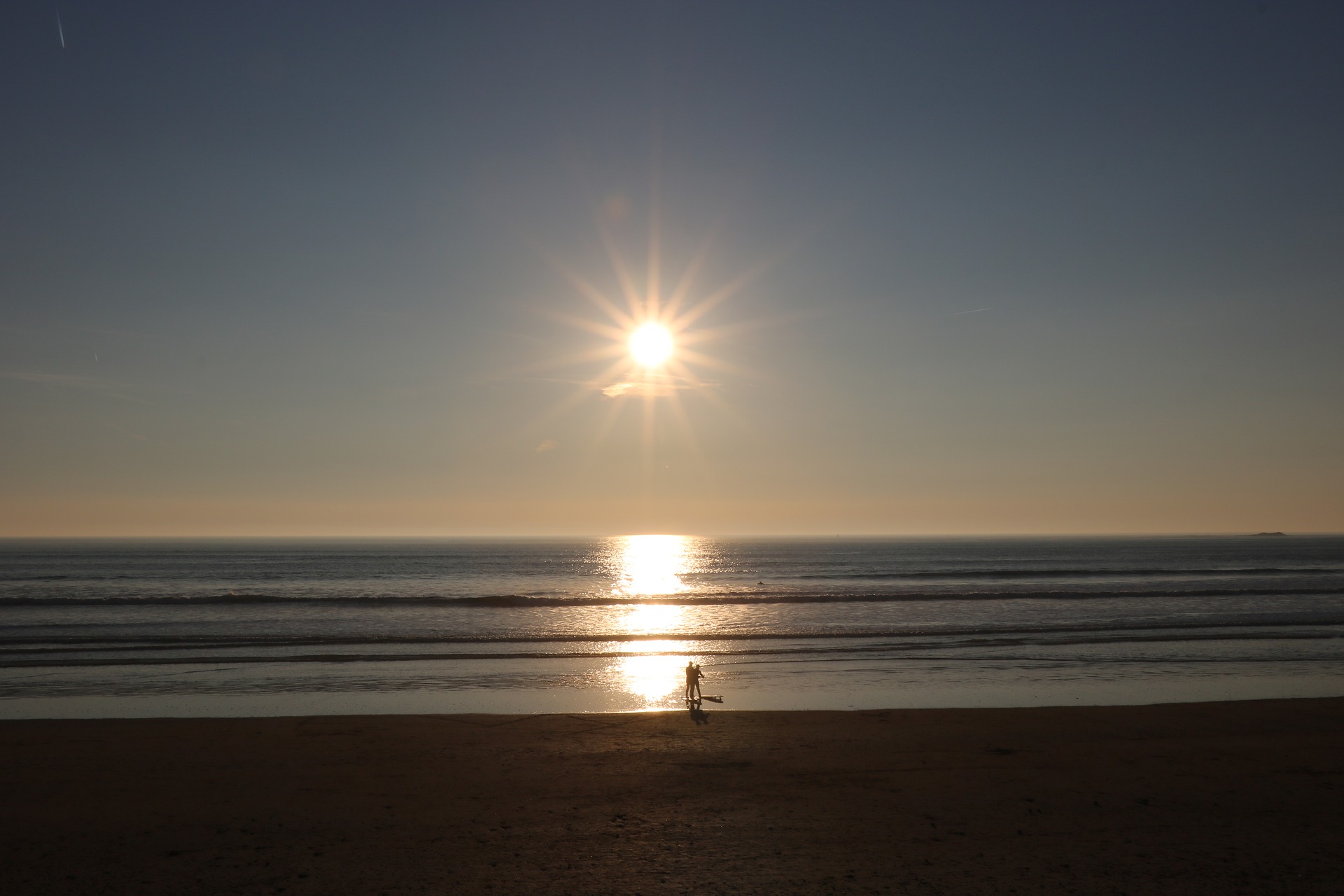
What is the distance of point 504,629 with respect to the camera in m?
36.7

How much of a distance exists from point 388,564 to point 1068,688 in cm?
10150

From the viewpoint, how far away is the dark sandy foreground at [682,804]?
27.8 feet

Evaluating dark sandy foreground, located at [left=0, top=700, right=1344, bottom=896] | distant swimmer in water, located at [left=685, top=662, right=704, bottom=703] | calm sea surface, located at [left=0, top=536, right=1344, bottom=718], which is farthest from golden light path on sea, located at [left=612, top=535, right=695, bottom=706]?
dark sandy foreground, located at [left=0, top=700, right=1344, bottom=896]

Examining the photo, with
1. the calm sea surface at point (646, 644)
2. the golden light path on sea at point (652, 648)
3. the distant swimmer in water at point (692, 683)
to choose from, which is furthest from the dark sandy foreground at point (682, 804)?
the golden light path on sea at point (652, 648)

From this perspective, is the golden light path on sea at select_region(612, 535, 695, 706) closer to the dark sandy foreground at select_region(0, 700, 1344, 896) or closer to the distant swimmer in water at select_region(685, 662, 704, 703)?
the distant swimmer in water at select_region(685, 662, 704, 703)

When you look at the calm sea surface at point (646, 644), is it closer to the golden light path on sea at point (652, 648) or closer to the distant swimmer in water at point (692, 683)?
the golden light path on sea at point (652, 648)

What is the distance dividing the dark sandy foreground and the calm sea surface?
3.80m


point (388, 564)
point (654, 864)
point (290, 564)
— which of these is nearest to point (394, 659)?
point (654, 864)

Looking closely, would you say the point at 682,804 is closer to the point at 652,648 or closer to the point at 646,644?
the point at 652,648

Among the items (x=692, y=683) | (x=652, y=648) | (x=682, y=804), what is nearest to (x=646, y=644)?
(x=652, y=648)

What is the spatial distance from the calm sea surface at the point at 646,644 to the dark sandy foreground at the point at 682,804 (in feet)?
12.5

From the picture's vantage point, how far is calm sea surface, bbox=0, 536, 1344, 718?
20.0m


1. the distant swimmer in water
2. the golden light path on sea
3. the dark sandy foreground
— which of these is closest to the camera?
the dark sandy foreground

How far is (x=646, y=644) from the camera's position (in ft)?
102
